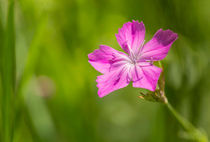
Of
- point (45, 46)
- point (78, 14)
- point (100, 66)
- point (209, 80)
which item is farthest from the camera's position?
point (78, 14)

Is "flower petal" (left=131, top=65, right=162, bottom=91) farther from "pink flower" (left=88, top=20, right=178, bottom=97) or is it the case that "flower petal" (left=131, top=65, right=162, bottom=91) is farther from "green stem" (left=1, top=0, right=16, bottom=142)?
"green stem" (left=1, top=0, right=16, bottom=142)

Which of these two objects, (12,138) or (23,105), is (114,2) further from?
(12,138)

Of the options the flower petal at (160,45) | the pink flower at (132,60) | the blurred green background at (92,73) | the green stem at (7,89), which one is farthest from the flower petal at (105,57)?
the blurred green background at (92,73)

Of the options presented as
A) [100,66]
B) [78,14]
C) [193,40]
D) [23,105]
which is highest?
[78,14]

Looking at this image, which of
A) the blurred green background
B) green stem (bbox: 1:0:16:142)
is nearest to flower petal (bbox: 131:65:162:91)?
green stem (bbox: 1:0:16:142)

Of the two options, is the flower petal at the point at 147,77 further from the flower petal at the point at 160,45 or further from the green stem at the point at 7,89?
the green stem at the point at 7,89

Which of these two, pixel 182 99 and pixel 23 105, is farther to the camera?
pixel 23 105

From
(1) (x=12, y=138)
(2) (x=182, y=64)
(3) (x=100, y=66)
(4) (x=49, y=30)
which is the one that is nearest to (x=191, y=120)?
(2) (x=182, y=64)

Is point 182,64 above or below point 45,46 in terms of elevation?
below
